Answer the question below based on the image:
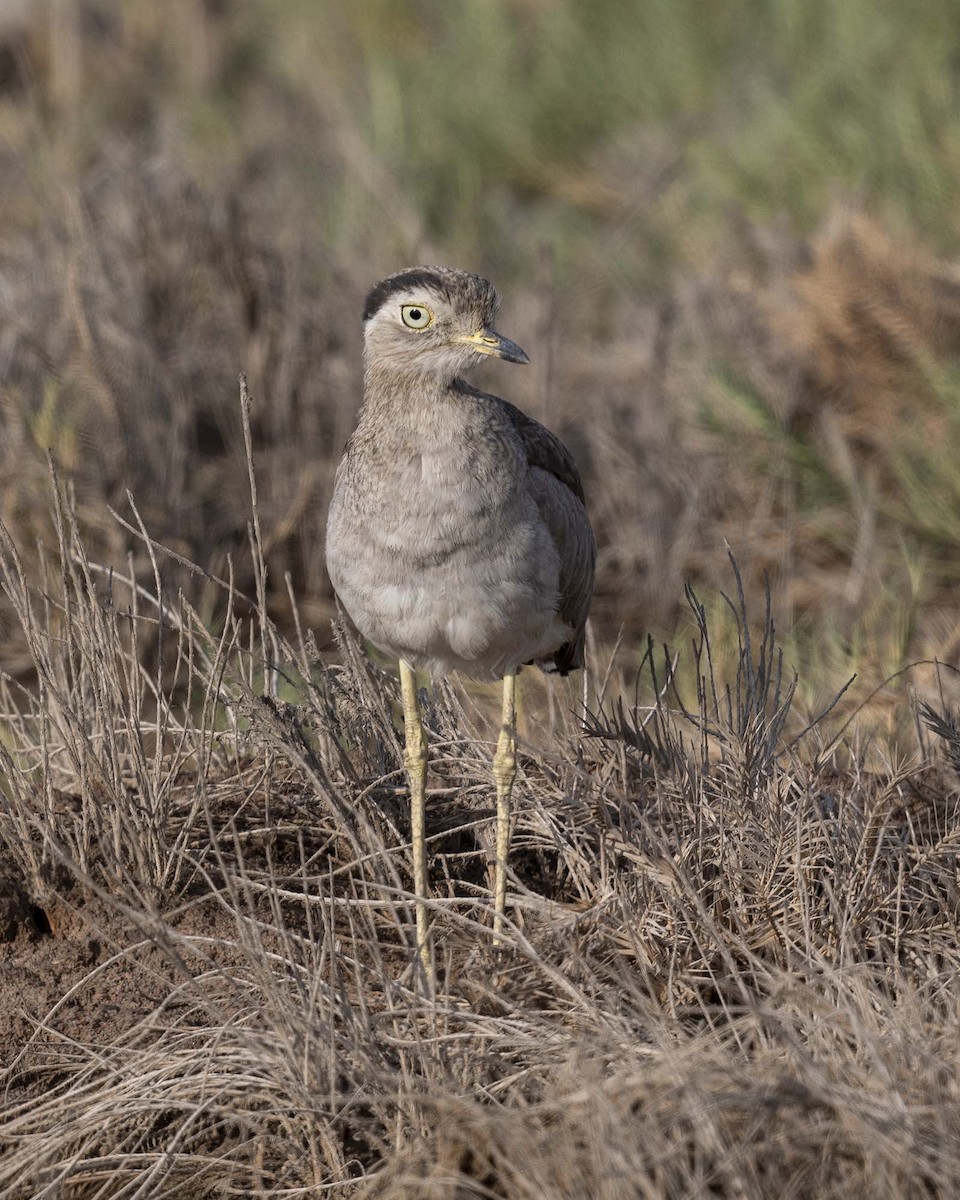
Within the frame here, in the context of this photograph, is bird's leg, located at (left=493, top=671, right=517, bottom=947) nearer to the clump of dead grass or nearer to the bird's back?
the clump of dead grass

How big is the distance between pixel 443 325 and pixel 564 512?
62cm

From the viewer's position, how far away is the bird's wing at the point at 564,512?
408 cm

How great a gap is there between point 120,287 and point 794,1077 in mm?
4724

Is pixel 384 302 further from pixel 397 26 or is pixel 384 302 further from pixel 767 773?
pixel 397 26

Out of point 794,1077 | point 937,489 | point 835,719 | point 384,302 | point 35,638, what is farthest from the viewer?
point 937,489

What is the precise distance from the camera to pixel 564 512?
4148 mm

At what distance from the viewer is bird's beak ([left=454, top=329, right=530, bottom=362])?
383 cm

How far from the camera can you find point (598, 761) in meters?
4.15

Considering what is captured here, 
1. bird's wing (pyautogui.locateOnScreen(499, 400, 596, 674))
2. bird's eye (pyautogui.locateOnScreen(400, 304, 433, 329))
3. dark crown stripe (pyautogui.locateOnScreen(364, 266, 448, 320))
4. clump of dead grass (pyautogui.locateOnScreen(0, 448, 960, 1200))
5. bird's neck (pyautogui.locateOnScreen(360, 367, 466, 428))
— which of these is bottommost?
→ clump of dead grass (pyautogui.locateOnScreen(0, 448, 960, 1200))

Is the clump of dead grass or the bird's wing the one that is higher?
the bird's wing

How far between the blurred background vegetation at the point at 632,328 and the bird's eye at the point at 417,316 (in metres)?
1.93

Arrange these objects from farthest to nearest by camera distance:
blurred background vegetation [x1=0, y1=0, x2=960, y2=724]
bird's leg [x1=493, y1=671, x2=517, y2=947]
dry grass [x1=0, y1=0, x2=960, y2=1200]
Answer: blurred background vegetation [x1=0, y1=0, x2=960, y2=724] < bird's leg [x1=493, y1=671, x2=517, y2=947] < dry grass [x1=0, y1=0, x2=960, y2=1200]

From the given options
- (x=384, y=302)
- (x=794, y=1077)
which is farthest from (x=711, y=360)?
(x=794, y=1077)

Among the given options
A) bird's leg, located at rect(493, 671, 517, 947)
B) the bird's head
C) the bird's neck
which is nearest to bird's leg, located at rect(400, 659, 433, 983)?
bird's leg, located at rect(493, 671, 517, 947)
